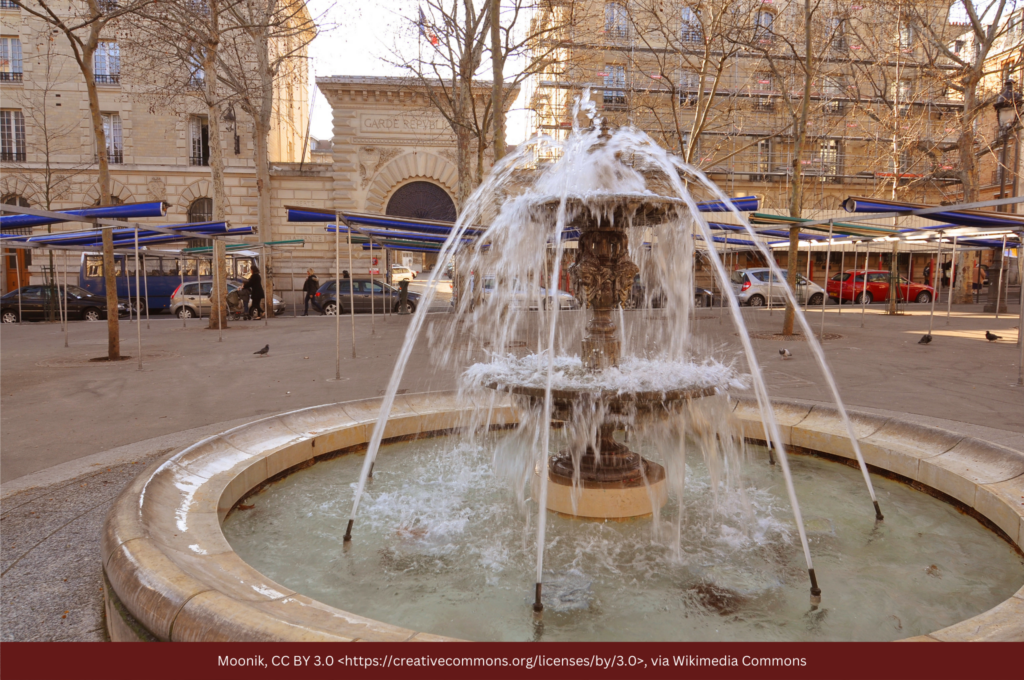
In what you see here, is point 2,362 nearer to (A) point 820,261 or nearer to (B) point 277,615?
(B) point 277,615

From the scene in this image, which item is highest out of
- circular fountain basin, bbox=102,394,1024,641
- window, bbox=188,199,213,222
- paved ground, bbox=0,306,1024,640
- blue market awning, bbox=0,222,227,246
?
window, bbox=188,199,213,222

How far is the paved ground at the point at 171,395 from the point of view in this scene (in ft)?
10.6

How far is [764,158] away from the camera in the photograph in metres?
35.5

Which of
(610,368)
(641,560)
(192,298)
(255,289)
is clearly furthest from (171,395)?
(192,298)

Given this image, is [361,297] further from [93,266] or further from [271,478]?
[271,478]

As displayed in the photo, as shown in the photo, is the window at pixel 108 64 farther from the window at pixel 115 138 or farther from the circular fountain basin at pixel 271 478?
the circular fountain basin at pixel 271 478

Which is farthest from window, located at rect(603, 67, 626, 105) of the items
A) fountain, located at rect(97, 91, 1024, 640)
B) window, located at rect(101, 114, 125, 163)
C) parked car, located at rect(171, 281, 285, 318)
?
fountain, located at rect(97, 91, 1024, 640)

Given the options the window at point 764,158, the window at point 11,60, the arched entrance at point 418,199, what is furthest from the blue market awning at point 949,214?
the window at point 11,60

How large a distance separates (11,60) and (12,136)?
3.39 metres

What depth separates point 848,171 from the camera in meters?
35.9

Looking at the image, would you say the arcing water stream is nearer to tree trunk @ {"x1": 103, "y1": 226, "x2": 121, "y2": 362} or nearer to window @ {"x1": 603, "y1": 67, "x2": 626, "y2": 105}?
tree trunk @ {"x1": 103, "y1": 226, "x2": 121, "y2": 362}

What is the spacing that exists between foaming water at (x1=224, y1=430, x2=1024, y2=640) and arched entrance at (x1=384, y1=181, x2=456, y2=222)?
87.4 ft

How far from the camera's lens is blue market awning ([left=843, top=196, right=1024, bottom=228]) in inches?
346
